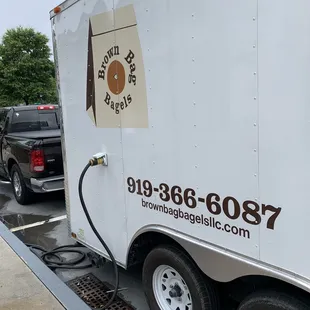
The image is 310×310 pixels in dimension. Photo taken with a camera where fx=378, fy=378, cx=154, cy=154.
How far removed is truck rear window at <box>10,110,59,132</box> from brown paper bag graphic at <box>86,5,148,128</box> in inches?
179

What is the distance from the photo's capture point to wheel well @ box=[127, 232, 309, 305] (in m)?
2.25

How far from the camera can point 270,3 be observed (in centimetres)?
199

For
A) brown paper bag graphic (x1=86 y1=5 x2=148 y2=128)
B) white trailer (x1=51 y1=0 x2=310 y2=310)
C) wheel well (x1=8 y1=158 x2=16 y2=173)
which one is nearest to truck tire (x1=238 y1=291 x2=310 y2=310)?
white trailer (x1=51 y1=0 x2=310 y2=310)

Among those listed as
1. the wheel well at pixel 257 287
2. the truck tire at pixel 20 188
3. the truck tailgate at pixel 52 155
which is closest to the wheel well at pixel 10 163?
the truck tire at pixel 20 188

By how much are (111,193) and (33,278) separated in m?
1.34

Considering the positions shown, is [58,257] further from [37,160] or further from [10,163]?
[10,163]

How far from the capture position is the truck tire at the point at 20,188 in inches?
285

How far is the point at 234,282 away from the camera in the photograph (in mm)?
2730

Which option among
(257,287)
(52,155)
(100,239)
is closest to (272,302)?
(257,287)

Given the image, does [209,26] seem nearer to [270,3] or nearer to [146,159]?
[270,3]

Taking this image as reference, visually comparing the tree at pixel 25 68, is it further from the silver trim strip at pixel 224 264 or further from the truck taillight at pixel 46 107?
the silver trim strip at pixel 224 264

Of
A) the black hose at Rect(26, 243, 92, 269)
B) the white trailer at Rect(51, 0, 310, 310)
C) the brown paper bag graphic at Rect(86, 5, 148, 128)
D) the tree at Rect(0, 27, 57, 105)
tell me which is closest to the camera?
the white trailer at Rect(51, 0, 310, 310)

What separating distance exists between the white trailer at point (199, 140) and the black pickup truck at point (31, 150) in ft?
9.59

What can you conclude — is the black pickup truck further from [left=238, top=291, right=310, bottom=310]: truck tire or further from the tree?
the tree
